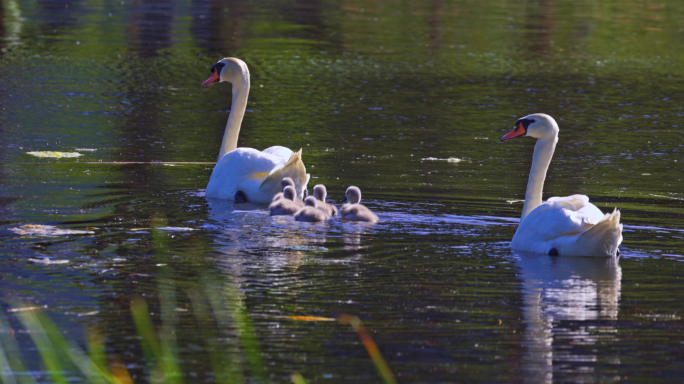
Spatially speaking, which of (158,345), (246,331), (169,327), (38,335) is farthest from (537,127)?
(38,335)

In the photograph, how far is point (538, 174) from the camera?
33.6 feet

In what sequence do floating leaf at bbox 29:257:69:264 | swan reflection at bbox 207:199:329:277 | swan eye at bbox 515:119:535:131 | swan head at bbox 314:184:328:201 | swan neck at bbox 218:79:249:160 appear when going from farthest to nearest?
swan neck at bbox 218:79:249:160
swan head at bbox 314:184:328:201
swan eye at bbox 515:119:535:131
swan reflection at bbox 207:199:329:277
floating leaf at bbox 29:257:69:264

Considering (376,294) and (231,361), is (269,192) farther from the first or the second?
(231,361)

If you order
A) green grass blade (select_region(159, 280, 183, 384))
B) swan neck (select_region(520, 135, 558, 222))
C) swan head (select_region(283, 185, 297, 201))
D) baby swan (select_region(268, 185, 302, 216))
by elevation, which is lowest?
baby swan (select_region(268, 185, 302, 216))

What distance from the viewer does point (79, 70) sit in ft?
72.5

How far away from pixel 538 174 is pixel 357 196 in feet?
5.97

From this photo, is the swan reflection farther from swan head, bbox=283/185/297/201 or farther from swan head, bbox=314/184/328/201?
swan head, bbox=314/184/328/201

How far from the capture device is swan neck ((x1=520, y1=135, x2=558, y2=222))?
10164 millimetres

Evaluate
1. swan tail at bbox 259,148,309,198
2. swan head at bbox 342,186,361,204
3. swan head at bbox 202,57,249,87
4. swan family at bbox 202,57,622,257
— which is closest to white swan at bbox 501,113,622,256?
swan family at bbox 202,57,622,257

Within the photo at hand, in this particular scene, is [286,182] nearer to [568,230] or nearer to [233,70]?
[233,70]

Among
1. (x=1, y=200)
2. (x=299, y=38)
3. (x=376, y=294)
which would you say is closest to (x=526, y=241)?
(x=376, y=294)

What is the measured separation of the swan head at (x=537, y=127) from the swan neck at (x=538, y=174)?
6 centimetres

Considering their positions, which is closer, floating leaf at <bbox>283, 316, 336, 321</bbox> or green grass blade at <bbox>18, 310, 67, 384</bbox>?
green grass blade at <bbox>18, 310, 67, 384</bbox>

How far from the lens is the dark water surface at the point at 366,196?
6801 millimetres
